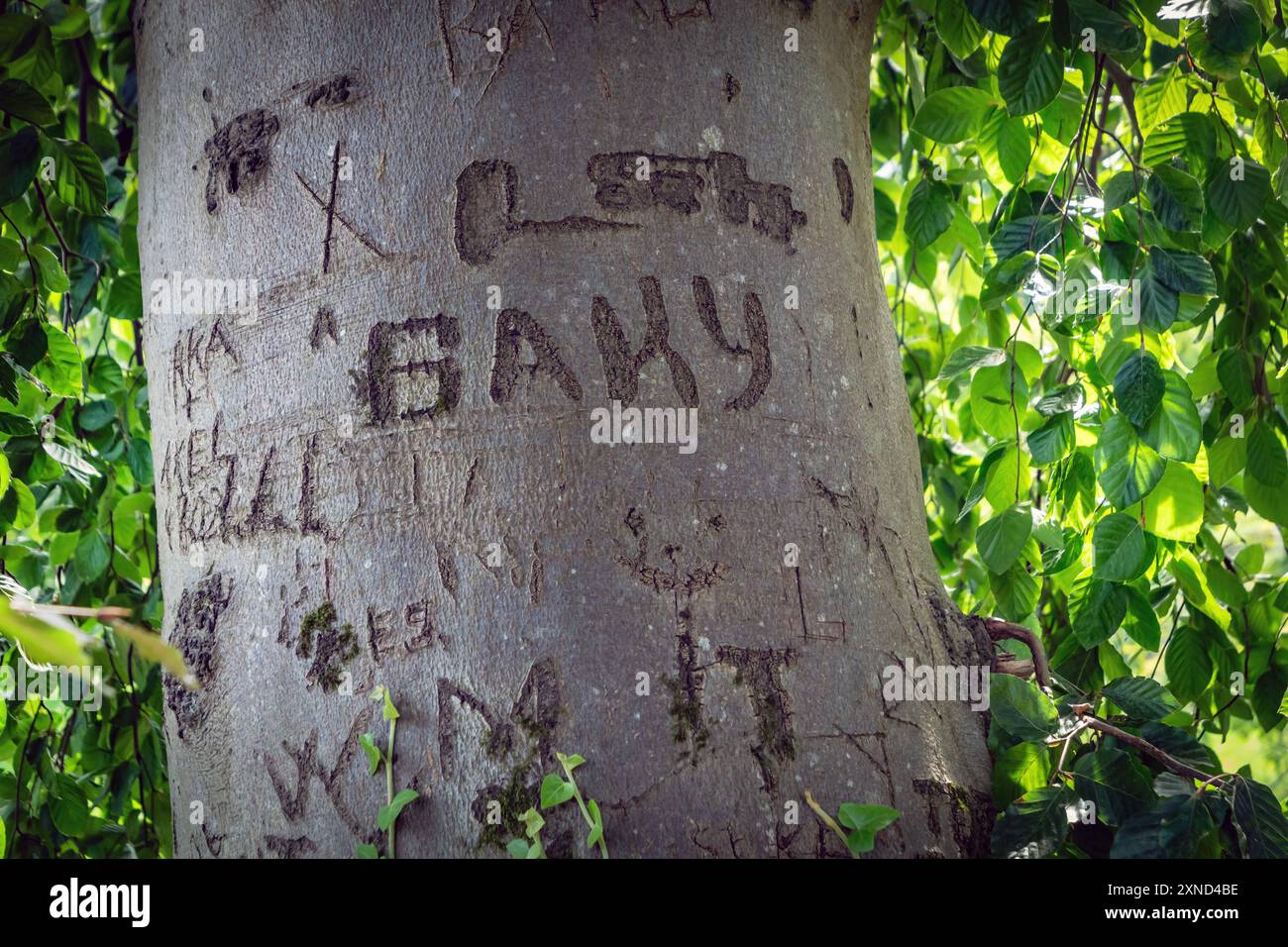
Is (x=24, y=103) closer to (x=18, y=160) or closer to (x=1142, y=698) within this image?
(x=18, y=160)

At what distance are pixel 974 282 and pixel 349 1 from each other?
2.24 m

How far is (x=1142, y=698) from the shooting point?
1.26 m

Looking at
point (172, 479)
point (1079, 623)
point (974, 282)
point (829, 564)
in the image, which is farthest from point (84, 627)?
point (974, 282)

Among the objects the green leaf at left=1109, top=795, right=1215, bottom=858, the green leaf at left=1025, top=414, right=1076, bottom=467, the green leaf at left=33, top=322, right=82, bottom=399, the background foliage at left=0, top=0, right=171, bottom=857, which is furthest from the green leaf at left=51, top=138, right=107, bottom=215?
the green leaf at left=1109, top=795, right=1215, bottom=858

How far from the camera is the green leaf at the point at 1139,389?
4.11 feet

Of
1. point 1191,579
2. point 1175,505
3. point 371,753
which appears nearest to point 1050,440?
point 1175,505

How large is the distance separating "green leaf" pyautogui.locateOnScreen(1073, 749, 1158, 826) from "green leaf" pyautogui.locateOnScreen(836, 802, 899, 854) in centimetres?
Answer: 28

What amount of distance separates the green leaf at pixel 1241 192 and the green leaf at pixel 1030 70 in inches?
9.4

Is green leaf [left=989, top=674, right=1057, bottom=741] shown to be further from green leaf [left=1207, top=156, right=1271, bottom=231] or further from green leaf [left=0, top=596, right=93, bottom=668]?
green leaf [left=0, top=596, right=93, bottom=668]

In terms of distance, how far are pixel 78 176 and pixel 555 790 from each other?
1110 mm

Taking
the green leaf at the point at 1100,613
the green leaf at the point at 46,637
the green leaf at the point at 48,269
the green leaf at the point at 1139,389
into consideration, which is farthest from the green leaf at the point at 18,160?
the green leaf at the point at 1100,613

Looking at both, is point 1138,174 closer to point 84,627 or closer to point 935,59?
point 935,59

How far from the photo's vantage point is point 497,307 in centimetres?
108

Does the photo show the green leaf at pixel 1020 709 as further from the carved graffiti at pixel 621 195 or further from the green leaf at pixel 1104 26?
the green leaf at pixel 1104 26
